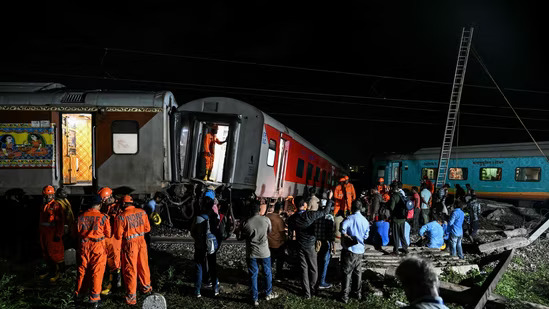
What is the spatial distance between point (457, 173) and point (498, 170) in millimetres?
1840

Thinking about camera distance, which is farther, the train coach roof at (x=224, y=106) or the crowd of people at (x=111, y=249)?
the train coach roof at (x=224, y=106)

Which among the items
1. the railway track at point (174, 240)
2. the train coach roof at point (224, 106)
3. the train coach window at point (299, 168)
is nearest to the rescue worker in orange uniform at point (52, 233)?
the railway track at point (174, 240)

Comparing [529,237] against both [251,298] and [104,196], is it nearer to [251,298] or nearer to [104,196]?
[251,298]

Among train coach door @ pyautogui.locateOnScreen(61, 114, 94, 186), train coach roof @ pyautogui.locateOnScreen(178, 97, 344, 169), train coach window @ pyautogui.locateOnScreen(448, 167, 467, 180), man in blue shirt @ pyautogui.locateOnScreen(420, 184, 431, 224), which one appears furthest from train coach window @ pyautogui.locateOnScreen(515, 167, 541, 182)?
train coach door @ pyautogui.locateOnScreen(61, 114, 94, 186)

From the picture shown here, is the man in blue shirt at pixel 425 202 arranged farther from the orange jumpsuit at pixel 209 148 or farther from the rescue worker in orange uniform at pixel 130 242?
the rescue worker in orange uniform at pixel 130 242

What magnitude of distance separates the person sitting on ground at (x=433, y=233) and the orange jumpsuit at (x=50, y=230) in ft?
24.3

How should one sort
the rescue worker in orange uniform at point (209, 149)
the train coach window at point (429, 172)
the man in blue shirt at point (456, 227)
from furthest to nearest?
1. the train coach window at point (429, 172)
2. the rescue worker in orange uniform at point (209, 149)
3. the man in blue shirt at point (456, 227)

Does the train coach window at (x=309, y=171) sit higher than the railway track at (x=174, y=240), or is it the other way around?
the train coach window at (x=309, y=171)

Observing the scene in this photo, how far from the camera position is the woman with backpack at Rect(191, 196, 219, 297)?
5.32m

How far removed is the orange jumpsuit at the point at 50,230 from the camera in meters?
6.00

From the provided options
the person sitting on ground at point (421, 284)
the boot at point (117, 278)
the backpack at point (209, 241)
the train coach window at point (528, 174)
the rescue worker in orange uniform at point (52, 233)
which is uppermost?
the person sitting on ground at point (421, 284)

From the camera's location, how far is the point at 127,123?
8680 mm

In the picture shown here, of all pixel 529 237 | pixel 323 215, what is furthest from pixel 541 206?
pixel 323 215

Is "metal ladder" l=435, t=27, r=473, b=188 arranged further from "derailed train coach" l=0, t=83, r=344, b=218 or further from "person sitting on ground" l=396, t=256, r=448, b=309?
"person sitting on ground" l=396, t=256, r=448, b=309
